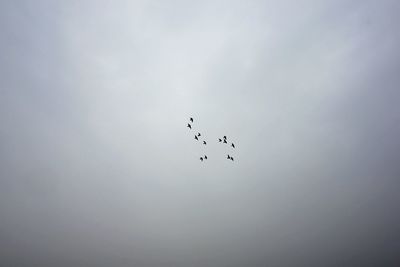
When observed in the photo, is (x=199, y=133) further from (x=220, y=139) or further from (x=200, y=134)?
(x=220, y=139)

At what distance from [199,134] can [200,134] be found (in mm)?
376

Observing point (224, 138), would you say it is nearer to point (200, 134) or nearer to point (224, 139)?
point (224, 139)

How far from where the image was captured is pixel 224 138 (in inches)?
2218

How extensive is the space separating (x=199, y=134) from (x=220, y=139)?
4519 mm

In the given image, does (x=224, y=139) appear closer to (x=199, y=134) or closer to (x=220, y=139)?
(x=220, y=139)

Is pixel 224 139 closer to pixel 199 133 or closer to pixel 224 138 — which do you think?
pixel 224 138

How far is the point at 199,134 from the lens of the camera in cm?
5731

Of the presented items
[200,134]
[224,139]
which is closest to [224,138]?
[224,139]

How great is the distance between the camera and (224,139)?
186 feet

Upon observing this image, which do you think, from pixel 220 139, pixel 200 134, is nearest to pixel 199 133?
pixel 200 134

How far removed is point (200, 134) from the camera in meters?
57.6

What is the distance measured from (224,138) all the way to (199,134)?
5.29m

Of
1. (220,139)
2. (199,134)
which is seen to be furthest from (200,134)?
(220,139)

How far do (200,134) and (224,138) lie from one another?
5.16 meters
